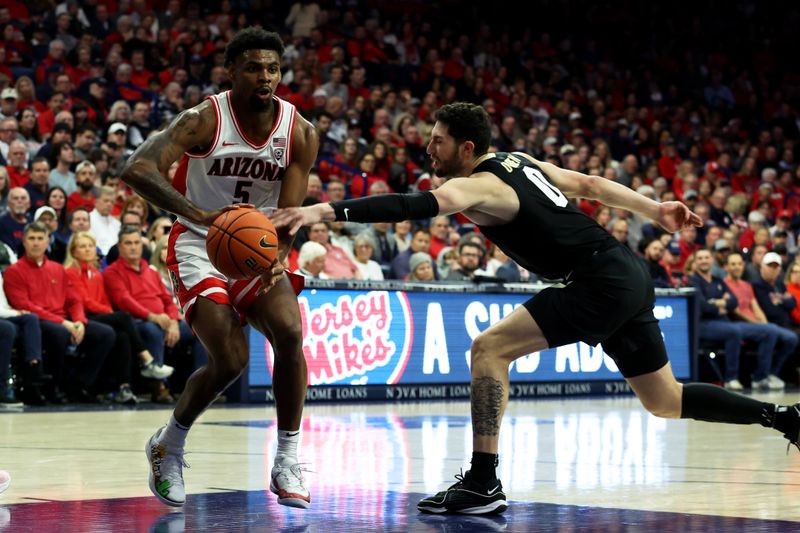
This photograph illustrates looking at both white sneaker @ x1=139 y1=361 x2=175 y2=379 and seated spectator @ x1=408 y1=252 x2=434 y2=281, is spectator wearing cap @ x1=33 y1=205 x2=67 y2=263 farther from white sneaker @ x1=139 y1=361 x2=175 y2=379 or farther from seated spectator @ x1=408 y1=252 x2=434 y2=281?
seated spectator @ x1=408 y1=252 x2=434 y2=281

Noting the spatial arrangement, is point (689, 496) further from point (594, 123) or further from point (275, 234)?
point (594, 123)

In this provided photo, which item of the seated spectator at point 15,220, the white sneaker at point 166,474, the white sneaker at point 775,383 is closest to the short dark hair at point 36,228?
the seated spectator at point 15,220

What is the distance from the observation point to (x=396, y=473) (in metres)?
7.17

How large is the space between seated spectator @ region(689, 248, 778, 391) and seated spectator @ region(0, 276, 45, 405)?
835 centimetres

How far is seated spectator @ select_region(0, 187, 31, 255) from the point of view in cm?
1277

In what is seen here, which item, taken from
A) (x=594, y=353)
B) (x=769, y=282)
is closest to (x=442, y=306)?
(x=594, y=353)

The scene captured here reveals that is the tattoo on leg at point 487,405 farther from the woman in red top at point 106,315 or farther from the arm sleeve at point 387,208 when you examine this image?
the woman in red top at point 106,315

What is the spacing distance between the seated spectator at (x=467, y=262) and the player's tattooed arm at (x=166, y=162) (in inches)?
352

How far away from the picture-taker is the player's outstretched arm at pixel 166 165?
18.9ft

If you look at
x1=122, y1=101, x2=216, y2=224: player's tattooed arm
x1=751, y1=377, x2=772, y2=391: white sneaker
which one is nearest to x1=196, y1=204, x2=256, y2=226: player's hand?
x1=122, y1=101, x2=216, y2=224: player's tattooed arm

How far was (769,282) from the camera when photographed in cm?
1803

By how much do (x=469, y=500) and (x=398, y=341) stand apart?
26.3ft

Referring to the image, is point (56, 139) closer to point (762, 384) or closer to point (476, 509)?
point (762, 384)

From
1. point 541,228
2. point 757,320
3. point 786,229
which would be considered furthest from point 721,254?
point 541,228
